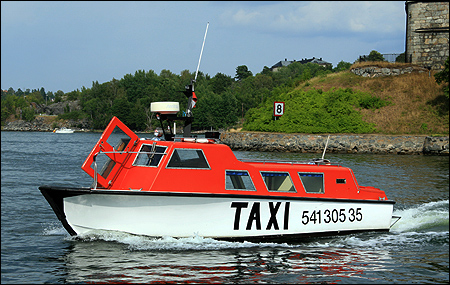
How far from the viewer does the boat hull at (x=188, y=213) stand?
1216 centimetres

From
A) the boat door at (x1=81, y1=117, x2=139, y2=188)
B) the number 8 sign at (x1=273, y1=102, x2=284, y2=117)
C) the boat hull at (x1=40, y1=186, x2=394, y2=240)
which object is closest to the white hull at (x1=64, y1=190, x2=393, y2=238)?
the boat hull at (x1=40, y1=186, x2=394, y2=240)

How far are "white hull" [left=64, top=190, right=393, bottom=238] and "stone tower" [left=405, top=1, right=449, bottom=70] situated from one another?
5241cm

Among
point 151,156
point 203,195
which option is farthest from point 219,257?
point 151,156

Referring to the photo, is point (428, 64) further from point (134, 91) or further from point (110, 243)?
point (134, 91)

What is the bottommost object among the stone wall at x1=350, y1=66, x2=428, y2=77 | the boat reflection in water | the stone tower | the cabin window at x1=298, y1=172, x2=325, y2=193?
the boat reflection in water

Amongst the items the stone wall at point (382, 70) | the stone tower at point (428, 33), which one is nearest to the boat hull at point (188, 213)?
the stone wall at point (382, 70)

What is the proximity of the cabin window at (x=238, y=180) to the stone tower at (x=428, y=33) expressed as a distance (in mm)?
53333

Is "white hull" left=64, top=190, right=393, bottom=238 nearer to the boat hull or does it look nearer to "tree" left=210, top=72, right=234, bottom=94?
the boat hull

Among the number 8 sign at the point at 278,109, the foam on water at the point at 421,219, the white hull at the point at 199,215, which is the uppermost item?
the number 8 sign at the point at 278,109

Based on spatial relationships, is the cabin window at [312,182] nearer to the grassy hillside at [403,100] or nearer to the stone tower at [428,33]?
the grassy hillside at [403,100]

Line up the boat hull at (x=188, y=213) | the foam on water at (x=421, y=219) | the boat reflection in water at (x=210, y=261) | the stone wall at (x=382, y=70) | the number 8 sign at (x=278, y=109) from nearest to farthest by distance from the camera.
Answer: the boat reflection in water at (x=210, y=261)
the boat hull at (x=188, y=213)
the foam on water at (x=421, y=219)
the number 8 sign at (x=278, y=109)
the stone wall at (x=382, y=70)

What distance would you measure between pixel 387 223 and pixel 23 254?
9.98m

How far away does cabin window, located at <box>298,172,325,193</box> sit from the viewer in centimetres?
1359

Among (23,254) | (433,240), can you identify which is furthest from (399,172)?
(23,254)
